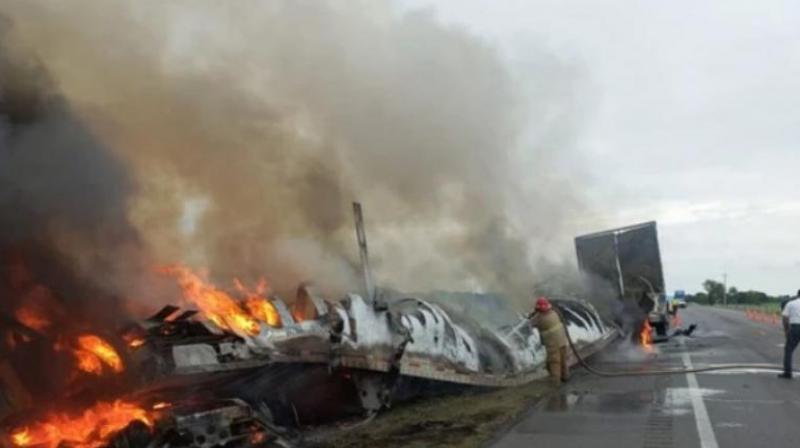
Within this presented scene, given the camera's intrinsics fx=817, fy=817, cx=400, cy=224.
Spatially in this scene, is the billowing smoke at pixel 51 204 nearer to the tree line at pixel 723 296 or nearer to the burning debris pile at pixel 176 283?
the burning debris pile at pixel 176 283

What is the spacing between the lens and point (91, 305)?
7.14m

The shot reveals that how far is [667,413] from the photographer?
8117 millimetres

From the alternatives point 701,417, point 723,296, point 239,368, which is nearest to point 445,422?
point 239,368

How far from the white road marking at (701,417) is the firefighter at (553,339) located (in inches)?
64.7

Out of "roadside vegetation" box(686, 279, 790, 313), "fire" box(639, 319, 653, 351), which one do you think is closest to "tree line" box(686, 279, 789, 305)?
"roadside vegetation" box(686, 279, 790, 313)

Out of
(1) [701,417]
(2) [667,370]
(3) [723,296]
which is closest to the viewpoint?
(1) [701,417]

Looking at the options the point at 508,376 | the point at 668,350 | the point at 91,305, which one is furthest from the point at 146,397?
the point at 668,350

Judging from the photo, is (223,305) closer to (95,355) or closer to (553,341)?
(95,355)

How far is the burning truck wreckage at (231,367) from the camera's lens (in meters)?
6.61

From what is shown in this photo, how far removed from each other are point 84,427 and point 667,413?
5431 millimetres

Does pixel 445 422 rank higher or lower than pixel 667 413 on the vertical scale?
higher

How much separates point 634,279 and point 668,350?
61.9 inches

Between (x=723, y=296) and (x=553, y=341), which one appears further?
(x=723, y=296)

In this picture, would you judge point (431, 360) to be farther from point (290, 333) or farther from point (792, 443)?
point (792, 443)
